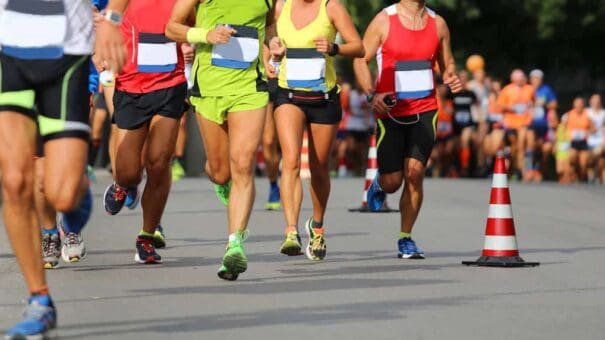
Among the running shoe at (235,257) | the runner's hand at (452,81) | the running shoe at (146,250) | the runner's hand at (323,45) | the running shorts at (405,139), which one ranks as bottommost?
the running shoe at (146,250)

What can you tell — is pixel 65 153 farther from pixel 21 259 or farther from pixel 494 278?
pixel 494 278

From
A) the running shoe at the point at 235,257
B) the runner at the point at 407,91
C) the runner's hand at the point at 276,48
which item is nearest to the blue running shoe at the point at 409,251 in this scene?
the runner at the point at 407,91

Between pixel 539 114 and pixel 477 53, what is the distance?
13041mm

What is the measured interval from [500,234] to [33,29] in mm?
5201

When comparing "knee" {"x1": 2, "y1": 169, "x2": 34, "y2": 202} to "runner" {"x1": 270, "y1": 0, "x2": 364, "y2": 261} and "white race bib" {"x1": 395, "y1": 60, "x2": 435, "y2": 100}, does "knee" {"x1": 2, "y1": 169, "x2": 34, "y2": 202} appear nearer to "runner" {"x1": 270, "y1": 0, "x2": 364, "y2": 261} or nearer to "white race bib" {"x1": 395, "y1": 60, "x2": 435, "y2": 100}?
"runner" {"x1": 270, "y1": 0, "x2": 364, "y2": 261}

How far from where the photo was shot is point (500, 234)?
12.9 metres

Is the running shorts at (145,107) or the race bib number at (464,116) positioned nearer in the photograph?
the running shorts at (145,107)

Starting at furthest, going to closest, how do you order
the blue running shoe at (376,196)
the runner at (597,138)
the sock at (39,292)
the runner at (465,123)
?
the runner at (597,138), the runner at (465,123), the blue running shoe at (376,196), the sock at (39,292)

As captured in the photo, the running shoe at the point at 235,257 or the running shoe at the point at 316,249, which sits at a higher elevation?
the running shoe at the point at 235,257

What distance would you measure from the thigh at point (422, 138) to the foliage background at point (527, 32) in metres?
28.6

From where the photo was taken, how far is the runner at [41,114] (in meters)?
8.22

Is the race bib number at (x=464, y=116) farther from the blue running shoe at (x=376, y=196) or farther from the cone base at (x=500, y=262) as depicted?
the cone base at (x=500, y=262)

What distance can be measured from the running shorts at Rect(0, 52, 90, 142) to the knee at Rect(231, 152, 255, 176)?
8.76 ft

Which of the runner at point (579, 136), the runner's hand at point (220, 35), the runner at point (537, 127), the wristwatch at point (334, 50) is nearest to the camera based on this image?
the runner's hand at point (220, 35)
